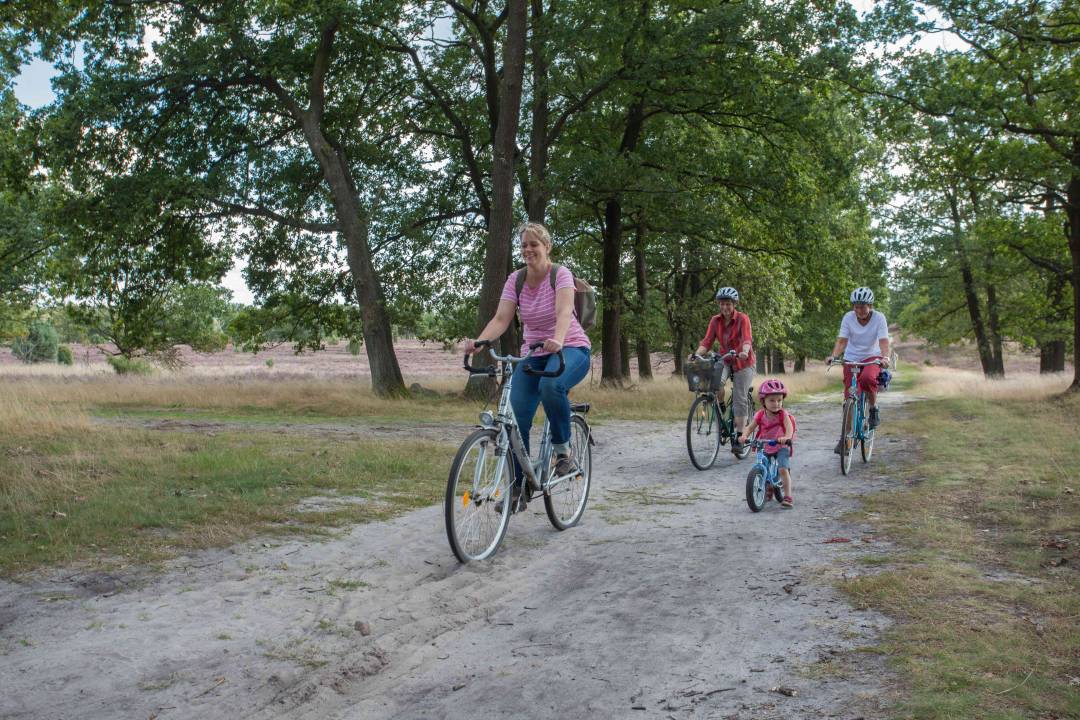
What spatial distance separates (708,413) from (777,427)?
8.57 ft

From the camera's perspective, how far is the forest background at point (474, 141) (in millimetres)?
18469

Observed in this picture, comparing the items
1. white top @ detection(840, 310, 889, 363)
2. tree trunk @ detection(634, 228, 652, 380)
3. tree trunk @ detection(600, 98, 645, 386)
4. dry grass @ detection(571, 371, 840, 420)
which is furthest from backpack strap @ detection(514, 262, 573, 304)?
tree trunk @ detection(634, 228, 652, 380)

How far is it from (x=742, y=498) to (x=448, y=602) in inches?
163

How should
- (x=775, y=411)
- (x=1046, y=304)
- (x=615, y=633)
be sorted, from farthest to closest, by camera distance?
(x=1046, y=304)
(x=775, y=411)
(x=615, y=633)

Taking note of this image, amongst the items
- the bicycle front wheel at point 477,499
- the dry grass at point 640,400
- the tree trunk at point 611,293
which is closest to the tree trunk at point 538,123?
the tree trunk at point 611,293

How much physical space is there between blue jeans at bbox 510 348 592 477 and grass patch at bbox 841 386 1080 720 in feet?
7.76

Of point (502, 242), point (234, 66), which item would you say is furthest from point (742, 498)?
point (234, 66)

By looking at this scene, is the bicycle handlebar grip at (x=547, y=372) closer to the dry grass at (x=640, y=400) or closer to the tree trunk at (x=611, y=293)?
the dry grass at (x=640, y=400)

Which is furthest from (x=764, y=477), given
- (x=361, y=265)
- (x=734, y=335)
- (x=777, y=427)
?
(x=361, y=265)

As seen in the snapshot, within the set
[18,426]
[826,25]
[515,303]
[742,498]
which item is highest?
[826,25]

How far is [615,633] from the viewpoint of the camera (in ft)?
14.0

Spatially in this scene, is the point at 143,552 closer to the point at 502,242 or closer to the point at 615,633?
the point at 615,633

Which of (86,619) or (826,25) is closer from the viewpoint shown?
(86,619)

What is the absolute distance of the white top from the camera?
9.99m
